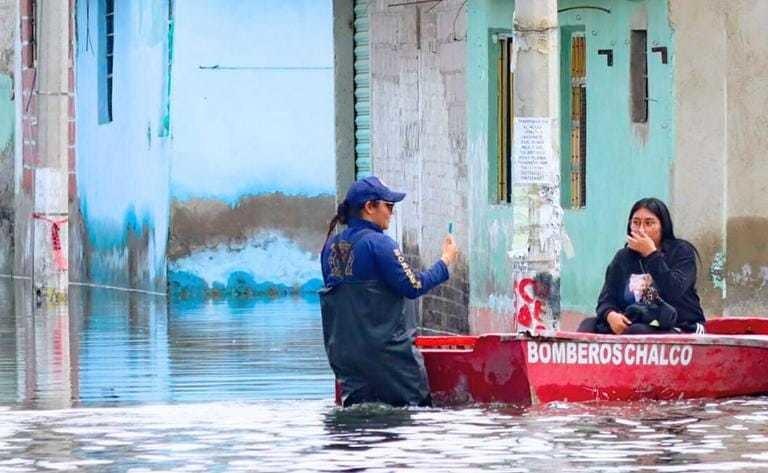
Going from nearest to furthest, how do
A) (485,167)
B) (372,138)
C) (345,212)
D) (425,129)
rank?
1. (345,212)
2. (485,167)
3. (425,129)
4. (372,138)

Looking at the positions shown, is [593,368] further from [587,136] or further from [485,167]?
[485,167]

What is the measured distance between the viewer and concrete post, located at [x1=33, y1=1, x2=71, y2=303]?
28266mm

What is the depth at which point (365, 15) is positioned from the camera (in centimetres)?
2577

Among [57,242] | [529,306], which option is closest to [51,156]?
[57,242]

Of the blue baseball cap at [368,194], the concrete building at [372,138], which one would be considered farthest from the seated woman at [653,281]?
the blue baseball cap at [368,194]

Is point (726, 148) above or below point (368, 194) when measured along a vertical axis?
above

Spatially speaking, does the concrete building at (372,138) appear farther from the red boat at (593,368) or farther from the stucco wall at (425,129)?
the red boat at (593,368)

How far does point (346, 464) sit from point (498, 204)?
964cm

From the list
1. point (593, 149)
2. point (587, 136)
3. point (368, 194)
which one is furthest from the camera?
point (587, 136)

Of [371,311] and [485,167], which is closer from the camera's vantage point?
[371,311]

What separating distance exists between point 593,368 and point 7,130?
75.0 feet

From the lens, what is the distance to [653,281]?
15.8 meters

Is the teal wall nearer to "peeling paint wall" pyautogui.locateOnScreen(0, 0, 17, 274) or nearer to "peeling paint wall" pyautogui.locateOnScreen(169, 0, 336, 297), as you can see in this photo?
"peeling paint wall" pyautogui.locateOnScreen(169, 0, 336, 297)

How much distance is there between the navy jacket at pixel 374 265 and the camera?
586 inches
